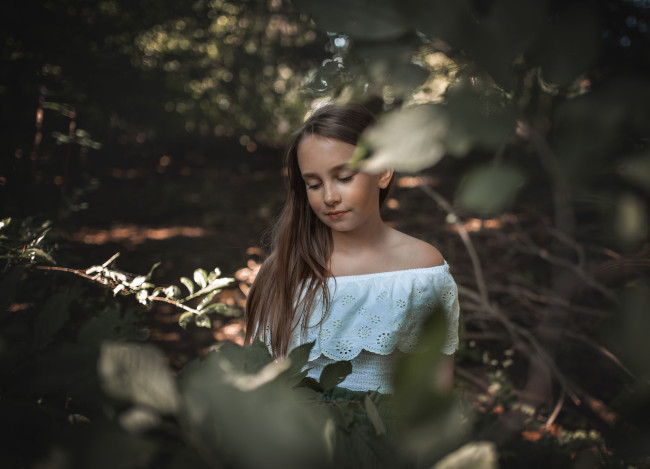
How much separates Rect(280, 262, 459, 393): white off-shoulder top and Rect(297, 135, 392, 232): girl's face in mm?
273

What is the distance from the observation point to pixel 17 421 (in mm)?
434

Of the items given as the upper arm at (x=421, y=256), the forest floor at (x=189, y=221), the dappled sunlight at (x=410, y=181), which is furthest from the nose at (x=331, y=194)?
the dappled sunlight at (x=410, y=181)

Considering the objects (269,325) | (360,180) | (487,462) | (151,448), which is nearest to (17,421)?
(151,448)

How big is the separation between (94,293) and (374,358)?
1627mm

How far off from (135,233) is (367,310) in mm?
4638

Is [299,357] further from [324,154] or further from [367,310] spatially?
[367,310]

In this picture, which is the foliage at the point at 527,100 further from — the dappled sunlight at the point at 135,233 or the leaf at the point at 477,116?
the dappled sunlight at the point at 135,233

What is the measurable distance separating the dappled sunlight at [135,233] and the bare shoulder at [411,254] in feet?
13.5

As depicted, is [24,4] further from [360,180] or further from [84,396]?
[84,396]

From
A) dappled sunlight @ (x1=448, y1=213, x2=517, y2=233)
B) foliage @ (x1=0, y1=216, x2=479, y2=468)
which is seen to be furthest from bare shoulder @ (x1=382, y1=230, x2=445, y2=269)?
dappled sunlight @ (x1=448, y1=213, x2=517, y2=233)

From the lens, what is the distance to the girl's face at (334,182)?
1368 mm

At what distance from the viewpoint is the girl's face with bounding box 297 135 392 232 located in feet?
4.49

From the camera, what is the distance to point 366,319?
5.27 feet

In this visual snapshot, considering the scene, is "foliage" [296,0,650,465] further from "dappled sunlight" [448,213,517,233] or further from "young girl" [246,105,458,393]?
"dappled sunlight" [448,213,517,233]
